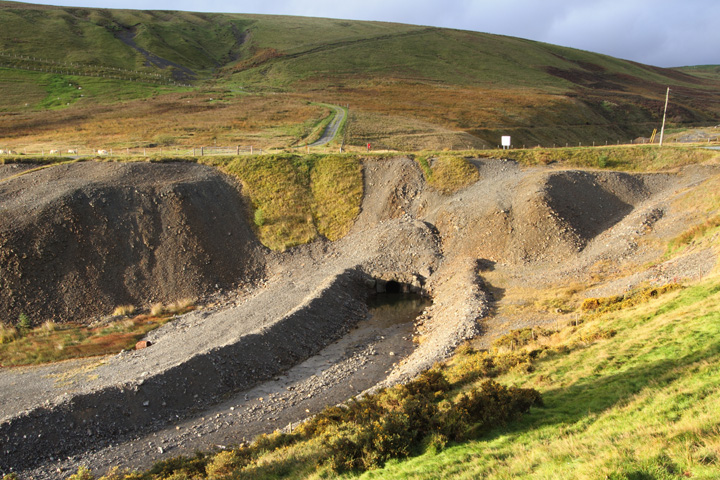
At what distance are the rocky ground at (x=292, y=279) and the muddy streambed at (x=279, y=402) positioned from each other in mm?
107

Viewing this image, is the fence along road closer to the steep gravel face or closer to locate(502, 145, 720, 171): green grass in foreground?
the steep gravel face

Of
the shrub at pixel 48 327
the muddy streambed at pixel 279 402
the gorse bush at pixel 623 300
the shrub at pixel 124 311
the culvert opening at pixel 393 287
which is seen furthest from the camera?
the culvert opening at pixel 393 287

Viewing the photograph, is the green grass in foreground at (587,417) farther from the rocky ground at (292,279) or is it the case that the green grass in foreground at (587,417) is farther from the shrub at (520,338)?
the rocky ground at (292,279)

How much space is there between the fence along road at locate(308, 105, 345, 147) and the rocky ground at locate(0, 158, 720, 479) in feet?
69.4

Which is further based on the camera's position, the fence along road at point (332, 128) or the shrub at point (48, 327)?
the fence along road at point (332, 128)

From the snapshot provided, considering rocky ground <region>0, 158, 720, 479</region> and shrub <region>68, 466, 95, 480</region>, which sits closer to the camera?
shrub <region>68, 466, 95, 480</region>

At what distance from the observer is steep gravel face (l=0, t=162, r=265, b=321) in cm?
3647

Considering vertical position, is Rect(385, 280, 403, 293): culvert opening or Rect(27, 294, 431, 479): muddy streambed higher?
Rect(385, 280, 403, 293): culvert opening

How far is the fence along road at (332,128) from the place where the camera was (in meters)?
72.9

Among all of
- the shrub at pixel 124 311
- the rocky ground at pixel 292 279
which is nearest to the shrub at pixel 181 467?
the rocky ground at pixel 292 279


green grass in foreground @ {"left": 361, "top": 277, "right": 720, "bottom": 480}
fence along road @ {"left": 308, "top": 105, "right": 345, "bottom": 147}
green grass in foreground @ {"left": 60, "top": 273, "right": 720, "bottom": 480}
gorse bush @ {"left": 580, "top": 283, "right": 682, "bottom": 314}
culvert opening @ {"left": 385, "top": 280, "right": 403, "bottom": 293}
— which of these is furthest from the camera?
fence along road @ {"left": 308, "top": 105, "right": 345, "bottom": 147}

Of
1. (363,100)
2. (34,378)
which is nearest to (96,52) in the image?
(363,100)

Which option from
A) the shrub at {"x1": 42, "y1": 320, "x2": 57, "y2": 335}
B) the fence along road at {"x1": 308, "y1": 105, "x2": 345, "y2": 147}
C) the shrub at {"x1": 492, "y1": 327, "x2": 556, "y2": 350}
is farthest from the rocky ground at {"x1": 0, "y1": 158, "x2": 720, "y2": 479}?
the fence along road at {"x1": 308, "y1": 105, "x2": 345, "y2": 147}

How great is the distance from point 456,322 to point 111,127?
77221 millimetres
